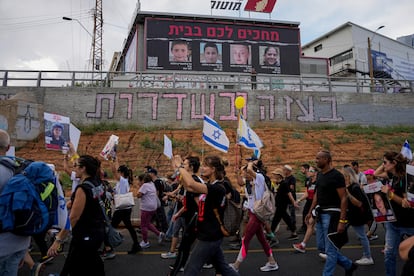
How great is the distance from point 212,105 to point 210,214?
15771 mm

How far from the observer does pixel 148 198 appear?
7105mm

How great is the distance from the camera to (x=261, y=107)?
19.9 meters

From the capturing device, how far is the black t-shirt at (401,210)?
4.41 meters

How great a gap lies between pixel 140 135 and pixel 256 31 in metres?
15.8

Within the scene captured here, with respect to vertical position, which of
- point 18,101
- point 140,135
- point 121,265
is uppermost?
point 18,101

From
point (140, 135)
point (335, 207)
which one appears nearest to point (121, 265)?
point (335, 207)

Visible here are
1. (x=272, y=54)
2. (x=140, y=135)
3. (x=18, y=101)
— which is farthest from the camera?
(x=272, y=54)

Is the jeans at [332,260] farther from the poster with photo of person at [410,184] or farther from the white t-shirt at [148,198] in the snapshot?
the white t-shirt at [148,198]

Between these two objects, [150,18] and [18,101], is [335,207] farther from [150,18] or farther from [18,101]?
[150,18]

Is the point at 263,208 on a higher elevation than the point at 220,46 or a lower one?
lower

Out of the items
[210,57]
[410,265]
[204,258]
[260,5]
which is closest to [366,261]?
[204,258]

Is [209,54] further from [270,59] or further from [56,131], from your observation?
[56,131]

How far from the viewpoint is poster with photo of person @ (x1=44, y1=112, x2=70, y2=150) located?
724cm

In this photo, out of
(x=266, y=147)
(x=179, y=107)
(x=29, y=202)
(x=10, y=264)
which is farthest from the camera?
(x=179, y=107)
